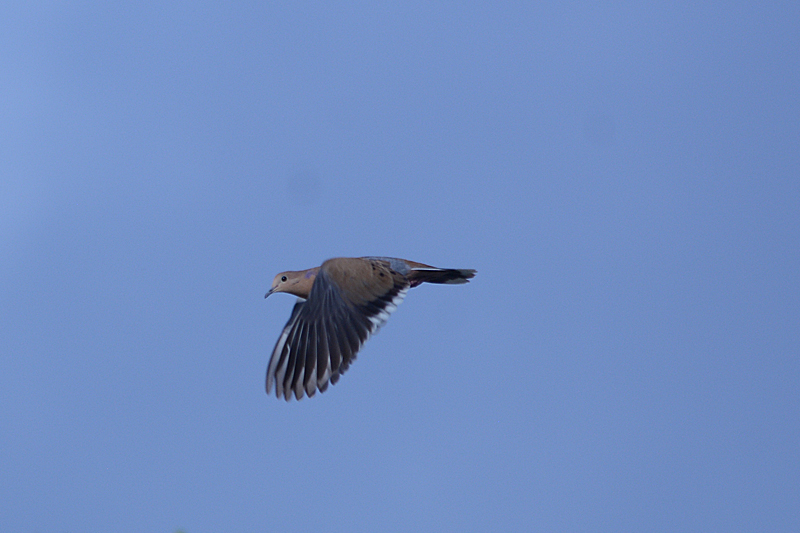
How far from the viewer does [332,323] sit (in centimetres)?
779

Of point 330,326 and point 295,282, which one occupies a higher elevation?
point 295,282

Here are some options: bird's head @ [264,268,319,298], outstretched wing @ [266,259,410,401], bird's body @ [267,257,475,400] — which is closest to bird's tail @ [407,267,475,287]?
bird's body @ [267,257,475,400]

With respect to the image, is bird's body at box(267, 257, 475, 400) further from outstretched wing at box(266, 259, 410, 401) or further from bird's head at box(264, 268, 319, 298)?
bird's head at box(264, 268, 319, 298)

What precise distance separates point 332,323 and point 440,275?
8.13 ft

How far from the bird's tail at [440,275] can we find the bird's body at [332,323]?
944mm

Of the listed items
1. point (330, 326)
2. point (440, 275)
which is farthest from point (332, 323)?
point (440, 275)

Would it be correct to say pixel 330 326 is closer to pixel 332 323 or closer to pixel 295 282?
pixel 332 323

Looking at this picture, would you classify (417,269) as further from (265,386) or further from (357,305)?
(265,386)

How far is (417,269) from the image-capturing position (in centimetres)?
948

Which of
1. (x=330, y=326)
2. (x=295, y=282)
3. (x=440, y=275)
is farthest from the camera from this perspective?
(x=440, y=275)

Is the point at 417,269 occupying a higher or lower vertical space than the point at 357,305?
higher

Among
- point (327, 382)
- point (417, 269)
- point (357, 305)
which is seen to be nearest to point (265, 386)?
point (327, 382)

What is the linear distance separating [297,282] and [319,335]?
177 centimetres

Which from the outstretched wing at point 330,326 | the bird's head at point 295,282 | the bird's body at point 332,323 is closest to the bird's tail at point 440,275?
the bird's body at point 332,323
